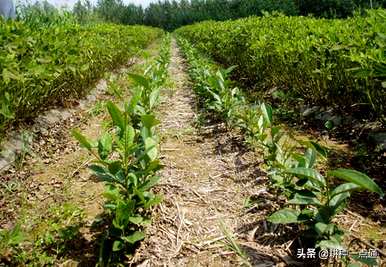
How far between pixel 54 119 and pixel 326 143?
3063 mm

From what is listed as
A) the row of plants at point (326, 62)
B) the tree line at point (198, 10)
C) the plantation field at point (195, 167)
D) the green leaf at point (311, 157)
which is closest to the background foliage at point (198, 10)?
the tree line at point (198, 10)

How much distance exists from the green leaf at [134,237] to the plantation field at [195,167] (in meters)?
0.02

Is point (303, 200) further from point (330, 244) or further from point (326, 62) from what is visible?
point (326, 62)

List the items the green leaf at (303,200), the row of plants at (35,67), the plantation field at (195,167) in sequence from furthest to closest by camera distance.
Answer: the row of plants at (35,67) → the plantation field at (195,167) → the green leaf at (303,200)

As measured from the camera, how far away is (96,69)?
6625 millimetres

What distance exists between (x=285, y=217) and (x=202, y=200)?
79 centimetres

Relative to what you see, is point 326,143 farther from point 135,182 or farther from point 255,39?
point 255,39

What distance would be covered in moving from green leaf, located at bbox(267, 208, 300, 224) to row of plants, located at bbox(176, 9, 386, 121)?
1.17 meters

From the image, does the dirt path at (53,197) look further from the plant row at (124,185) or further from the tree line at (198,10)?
the tree line at (198,10)

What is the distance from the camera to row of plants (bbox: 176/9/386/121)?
323 cm

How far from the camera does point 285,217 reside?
6.37 ft

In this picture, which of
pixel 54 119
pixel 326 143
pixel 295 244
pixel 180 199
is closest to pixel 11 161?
pixel 54 119

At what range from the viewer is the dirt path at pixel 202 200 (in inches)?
81.6

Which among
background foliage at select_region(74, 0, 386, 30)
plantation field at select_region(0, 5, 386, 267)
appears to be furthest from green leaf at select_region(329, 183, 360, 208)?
background foliage at select_region(74, 0, 386, 30)
